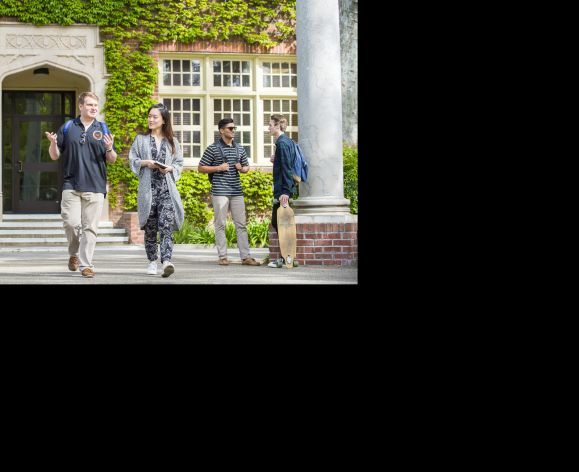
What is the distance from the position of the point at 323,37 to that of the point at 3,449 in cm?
804

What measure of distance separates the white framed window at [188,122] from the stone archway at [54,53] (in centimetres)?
145

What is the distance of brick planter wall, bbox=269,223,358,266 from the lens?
10.4 m

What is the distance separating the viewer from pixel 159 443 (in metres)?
3.21

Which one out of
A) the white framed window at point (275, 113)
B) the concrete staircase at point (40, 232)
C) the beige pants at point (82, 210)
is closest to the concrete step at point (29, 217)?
the concrete staircase at point (40, 232)

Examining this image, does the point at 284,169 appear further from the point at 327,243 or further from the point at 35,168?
the point at 35,168

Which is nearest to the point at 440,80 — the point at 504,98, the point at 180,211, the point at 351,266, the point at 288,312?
the point at 504,98

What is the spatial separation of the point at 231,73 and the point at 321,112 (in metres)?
7.77

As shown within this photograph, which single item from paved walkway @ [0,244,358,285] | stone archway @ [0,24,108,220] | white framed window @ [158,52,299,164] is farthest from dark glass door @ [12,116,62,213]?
paved walkway @ [0,244,358,285]

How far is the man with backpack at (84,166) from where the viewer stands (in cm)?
863

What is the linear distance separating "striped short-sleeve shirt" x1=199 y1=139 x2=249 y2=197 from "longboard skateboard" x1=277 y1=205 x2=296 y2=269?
2.72 feet

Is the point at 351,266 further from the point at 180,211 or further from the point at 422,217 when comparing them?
the point at 422,217

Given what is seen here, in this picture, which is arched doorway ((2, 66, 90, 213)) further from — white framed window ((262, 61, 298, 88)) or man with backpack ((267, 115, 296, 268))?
man with backpack ((267, 115, 296, 268))

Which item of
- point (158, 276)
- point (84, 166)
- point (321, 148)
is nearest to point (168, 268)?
point (158, 276)

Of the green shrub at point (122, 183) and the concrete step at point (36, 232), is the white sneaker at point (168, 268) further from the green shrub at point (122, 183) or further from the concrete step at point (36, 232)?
the green shrub at point (122, 183)
